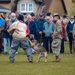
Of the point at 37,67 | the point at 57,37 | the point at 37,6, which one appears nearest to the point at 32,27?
the point at 57,37

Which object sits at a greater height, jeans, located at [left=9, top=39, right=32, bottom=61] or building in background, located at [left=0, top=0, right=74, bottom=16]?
building in background, located at [left=0, top=0, right=74, bottom=16]

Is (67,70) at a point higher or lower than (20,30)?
lower

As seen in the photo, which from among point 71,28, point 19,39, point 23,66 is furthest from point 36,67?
point 71,28

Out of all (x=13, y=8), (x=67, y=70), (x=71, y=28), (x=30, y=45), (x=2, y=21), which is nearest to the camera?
(x=67, y=70)

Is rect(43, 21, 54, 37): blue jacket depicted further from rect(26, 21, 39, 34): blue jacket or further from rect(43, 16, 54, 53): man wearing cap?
rect(26, 21, 39, 34): blue jacket

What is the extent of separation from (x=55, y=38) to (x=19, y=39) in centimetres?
168

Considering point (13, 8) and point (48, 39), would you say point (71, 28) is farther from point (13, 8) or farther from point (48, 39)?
point (13, 8)

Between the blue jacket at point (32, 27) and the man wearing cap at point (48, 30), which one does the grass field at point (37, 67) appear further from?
the man wearing cap at point (48, 30)

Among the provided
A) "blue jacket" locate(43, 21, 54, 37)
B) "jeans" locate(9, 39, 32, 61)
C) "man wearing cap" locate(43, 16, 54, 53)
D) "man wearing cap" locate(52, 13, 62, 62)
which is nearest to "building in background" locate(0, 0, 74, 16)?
"man wearing cap" locate(43, 16, 54, 53)

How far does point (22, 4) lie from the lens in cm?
6153

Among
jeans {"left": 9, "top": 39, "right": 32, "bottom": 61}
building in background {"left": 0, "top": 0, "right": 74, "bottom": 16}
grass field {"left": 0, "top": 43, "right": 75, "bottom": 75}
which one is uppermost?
building in background {"left": 0, "top": 0, "right": 74, "bottom": 16}

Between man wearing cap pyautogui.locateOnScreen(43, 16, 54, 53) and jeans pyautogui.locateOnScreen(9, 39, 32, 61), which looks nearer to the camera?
jeans pyautogui.locateOnScreen(9, 39, 32, 61)

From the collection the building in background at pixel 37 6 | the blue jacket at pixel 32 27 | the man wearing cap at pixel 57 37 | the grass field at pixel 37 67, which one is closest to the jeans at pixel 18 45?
the grass field at pixel 37 67

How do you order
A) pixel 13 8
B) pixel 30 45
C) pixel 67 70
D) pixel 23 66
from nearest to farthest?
pixel 67 70, pixel 23 66, pixel 30 45, pixel 13 8
